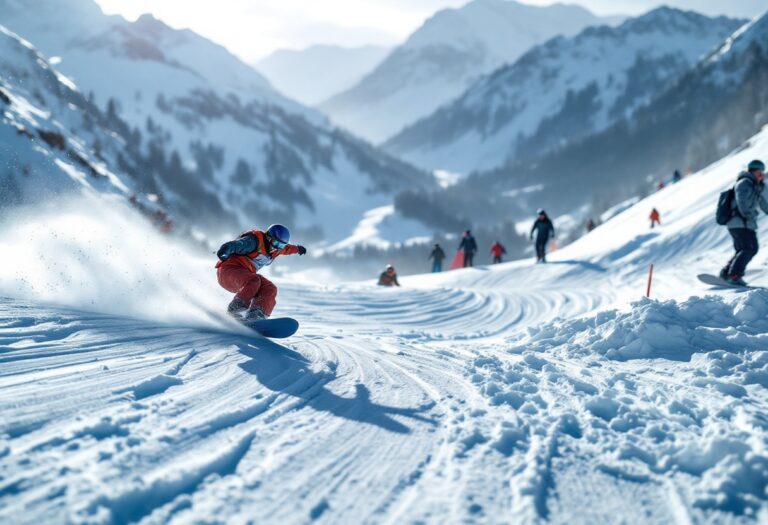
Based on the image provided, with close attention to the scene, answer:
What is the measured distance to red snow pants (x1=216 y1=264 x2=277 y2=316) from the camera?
657 cm

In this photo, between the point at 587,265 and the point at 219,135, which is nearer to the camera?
the point at 587,265

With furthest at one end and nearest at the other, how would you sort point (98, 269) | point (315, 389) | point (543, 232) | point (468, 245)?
point (468, 245), point (543, 232), point (98, 269), point (315, 389)

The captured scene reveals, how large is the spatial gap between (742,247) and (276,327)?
25.4 ft

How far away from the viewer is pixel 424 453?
11.0 feet

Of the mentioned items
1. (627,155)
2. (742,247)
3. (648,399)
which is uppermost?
(627,155)

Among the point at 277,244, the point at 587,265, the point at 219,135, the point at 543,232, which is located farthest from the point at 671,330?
the point at 219,135

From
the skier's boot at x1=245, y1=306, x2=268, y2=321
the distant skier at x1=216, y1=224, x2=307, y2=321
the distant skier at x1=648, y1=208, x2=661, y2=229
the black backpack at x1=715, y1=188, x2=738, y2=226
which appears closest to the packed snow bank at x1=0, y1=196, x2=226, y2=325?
the distant skier at x1=216, y1=224, x2=307, y2=321

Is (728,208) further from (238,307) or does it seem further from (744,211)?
(238,307)

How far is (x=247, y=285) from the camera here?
659 cm

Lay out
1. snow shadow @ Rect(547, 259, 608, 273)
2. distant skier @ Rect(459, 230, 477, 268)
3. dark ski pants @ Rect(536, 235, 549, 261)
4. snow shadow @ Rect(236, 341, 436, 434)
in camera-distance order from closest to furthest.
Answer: snow shadow @ Rect(236, 341, 436, 434) → snow shadow @ Rect(547, 259, 608, 273) → dark ski pants @ Rect(536, 235, 549, 261) → distant skier @ Rect(459, 230, 477, 268)

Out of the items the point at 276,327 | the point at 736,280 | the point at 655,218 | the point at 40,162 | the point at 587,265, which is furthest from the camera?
the point at 40,162

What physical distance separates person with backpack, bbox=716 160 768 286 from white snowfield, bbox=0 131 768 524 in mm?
958

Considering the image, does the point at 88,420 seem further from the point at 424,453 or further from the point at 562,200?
the point at 562,200

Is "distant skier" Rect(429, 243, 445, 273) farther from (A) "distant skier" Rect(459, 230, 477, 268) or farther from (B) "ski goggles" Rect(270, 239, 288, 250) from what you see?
(B) "ski goggles" Rect(270, 239, 288, 250)
